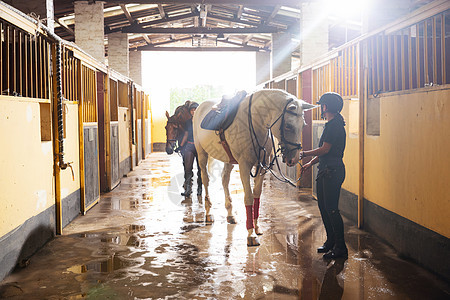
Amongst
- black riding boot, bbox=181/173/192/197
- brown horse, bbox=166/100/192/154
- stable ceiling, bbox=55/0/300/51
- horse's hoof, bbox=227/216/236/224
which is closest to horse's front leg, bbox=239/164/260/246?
horse's hoof, bbox=227/216/236/224

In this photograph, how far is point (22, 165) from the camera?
4285mm

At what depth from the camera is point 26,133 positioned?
4438 millimetres

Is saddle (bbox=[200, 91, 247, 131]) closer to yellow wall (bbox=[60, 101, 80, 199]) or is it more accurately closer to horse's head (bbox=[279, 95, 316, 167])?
horse's head (bbox=[279, 95, 316, 167])

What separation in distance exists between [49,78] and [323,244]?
3.35 metres

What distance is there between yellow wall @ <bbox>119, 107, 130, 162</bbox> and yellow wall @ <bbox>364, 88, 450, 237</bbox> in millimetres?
6493

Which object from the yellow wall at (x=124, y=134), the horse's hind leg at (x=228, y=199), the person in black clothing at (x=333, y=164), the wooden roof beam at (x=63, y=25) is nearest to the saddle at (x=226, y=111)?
the horse's hind leg at (x=228, y=199)

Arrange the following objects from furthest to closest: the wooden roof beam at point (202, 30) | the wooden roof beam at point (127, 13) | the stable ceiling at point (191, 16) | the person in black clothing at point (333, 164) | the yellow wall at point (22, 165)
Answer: the wooden roof beam at point (202, 30) → the stable ceiling at point (191, 16) → the wooden roof beam at point (127, 13) → the person in black clothing at point (333, 164) → the yellow wall at point (22, 165)

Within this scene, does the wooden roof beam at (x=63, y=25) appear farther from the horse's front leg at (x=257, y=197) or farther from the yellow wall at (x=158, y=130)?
the horse's front leg at (x=257, y=197)

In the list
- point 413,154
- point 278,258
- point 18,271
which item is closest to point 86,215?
point 18,271

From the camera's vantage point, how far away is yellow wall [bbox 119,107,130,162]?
1059 centimetres

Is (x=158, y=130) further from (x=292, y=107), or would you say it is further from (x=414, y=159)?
(x=414, y=159)

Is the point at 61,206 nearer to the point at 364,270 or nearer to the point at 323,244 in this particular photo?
the point at 323,244

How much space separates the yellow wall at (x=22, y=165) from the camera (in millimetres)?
3861

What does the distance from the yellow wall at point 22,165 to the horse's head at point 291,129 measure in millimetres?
2377
